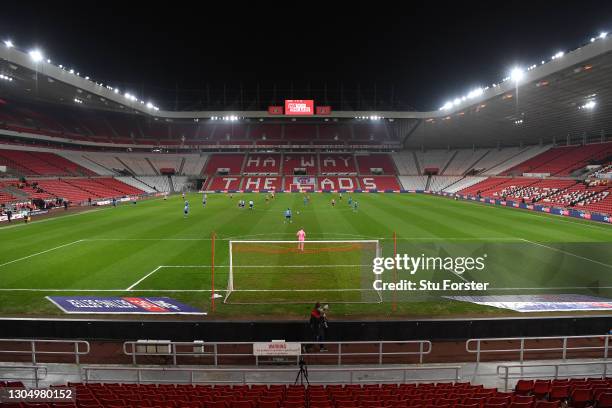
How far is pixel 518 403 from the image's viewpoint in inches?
243

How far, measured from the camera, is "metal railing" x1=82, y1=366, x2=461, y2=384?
9203 mm

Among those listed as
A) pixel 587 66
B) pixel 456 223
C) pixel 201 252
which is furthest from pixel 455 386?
pixel 587 66

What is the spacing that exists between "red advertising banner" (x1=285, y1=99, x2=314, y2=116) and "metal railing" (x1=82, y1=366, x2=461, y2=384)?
213 feet

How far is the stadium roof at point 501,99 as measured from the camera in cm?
3344

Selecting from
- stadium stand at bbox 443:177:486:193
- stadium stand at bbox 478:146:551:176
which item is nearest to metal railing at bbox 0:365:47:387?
stadium stand at bbox 443:177:486:193

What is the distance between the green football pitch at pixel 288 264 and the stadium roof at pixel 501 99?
13.9m

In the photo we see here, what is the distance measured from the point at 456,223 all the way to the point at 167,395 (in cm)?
3034

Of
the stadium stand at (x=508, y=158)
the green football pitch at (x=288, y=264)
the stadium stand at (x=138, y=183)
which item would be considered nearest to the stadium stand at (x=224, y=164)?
the stadium stand at (x=138, y=183)

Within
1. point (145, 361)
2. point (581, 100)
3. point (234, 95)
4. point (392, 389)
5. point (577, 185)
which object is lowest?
point (145, 361)

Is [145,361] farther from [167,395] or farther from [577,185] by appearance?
[577,185]

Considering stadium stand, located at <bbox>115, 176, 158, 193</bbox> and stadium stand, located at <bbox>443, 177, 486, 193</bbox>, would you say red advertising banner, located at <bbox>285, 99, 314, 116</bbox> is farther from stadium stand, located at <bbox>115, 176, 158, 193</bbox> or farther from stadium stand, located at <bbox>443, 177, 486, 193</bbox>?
stadium stand, located at <bbox>115, 176, 158, 193</bbox>

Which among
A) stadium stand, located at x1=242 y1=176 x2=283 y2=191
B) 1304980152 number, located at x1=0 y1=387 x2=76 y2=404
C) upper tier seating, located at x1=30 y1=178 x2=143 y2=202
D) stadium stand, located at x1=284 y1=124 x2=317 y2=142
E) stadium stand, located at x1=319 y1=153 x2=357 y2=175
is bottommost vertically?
1304980152 number, located at x1=0 y1=387 x2=76 y2=404

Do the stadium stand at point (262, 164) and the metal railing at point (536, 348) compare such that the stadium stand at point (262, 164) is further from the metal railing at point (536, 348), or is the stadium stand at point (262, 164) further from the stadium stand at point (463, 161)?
the metal railing at point (536, 348)

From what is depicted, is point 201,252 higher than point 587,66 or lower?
lower
